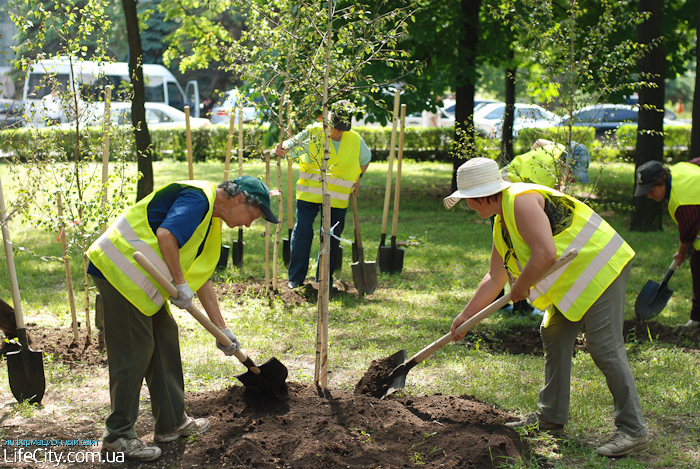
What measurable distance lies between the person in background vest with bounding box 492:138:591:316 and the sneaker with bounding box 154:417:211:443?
319 cm

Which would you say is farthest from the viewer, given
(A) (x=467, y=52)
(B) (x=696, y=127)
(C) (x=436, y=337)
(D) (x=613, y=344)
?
(A) (x=467, y=52)

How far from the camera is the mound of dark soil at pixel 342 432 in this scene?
3014 millimetres

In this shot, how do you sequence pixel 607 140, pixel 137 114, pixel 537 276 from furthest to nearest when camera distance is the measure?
pixel 137 114 < pixel 607 140 < pixel 537 276

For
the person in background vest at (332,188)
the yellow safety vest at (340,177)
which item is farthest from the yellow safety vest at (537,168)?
the yellow safety vest at (340,177)

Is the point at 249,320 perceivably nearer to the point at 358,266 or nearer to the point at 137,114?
the point at 358,266

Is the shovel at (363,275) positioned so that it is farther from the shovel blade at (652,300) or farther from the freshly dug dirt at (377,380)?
the shovel blade at (652,300)

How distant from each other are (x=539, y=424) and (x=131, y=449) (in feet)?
7.32

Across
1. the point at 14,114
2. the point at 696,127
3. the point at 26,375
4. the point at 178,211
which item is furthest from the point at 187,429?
the point at 696,127

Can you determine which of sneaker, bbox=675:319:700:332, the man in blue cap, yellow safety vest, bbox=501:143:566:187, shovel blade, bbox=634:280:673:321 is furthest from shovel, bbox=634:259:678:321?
yellow safety vest, bbox=501:143:566:187

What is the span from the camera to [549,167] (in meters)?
5.13

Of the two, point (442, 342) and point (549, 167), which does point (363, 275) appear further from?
point (442, 342)

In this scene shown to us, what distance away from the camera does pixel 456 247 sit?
27.1ft

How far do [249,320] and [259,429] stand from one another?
2.01 meters

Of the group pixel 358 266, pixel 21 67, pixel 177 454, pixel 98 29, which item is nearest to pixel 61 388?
pixel 177 454
